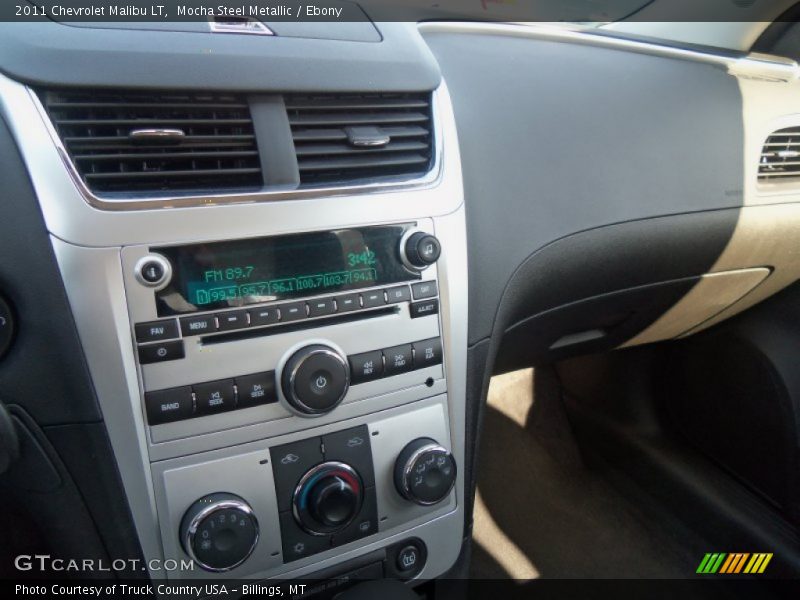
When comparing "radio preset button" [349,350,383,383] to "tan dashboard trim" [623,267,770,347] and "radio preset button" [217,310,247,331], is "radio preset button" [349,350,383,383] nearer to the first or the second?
"radio preset button" [217,310,247,331]

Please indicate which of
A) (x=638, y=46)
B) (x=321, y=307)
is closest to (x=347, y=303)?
(x=321, y=307)

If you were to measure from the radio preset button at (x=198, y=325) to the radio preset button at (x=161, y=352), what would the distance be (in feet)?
0.06

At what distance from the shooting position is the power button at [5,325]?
0.81 meters

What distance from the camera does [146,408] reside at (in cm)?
83

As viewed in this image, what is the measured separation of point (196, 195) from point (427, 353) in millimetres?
394

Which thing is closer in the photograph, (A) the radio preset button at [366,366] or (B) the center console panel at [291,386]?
(B) the center console panel at [291,386]

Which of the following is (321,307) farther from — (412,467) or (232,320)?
(412,467)

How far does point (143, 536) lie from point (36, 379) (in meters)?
0.24

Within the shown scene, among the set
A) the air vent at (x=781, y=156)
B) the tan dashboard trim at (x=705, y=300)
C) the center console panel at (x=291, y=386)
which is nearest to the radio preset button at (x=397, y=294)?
the center console panel at (x=291, y=386)

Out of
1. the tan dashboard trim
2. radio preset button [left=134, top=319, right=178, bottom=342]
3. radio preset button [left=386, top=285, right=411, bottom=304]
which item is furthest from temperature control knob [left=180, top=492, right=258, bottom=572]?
the tan dashboard trim

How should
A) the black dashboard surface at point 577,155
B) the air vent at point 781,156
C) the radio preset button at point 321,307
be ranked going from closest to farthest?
the radio preset button at point 321,307 → the black dashboard surface at point 577,155 → the air vent at point 781,156

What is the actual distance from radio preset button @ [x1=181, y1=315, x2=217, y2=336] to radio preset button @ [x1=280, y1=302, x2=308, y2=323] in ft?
0.29

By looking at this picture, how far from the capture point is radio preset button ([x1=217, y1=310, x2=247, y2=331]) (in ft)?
2.78

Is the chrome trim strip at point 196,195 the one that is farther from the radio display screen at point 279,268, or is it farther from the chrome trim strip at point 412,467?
the chrome trim strip at point 412,467
